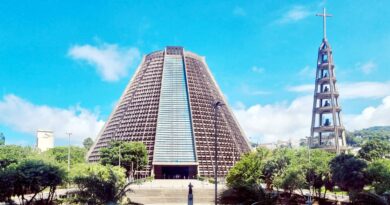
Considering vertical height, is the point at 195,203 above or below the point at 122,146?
below

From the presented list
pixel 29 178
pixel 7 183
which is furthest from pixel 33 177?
pixel 7 183

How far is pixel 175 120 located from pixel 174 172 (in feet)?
34.6

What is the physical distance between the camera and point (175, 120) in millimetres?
85125

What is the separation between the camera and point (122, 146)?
Answer: 66875 millimetres

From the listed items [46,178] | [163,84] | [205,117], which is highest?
[163,84]

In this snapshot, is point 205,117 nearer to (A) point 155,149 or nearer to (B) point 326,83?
(A) point 155,149

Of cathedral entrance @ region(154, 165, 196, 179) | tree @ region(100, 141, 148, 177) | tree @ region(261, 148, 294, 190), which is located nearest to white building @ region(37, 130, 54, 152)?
cathedral entrance @ region(154, 165, 196, 179)

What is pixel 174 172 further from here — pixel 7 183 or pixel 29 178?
pixel 7 183

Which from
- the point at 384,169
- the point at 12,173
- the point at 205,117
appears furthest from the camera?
the point at 205,117

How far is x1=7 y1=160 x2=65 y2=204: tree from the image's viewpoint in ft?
110

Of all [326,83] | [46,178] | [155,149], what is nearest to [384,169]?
[46,178]

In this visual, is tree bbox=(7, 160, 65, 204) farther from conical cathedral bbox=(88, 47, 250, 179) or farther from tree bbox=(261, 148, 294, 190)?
conical cathedral bbox=(88, 47, 250, 179)

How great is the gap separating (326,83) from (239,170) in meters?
55.0

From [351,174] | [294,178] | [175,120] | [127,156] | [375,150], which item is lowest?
[294,178]
